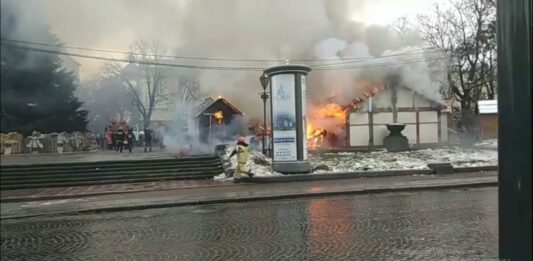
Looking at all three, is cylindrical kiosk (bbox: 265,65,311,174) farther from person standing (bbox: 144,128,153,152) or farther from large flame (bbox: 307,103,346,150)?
person standing (bbox: 144,128,153,152)

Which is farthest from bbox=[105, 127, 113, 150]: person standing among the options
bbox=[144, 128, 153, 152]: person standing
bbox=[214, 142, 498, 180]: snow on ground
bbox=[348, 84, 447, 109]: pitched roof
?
bbox=[348, 84, 447, 109]: pitched roof

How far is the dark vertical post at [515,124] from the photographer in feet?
3.06

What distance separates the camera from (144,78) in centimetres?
2306

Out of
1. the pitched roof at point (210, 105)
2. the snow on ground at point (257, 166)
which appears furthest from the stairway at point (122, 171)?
the pitched roof at point (210, 105)

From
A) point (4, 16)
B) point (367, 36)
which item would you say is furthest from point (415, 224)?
point (367, 36)

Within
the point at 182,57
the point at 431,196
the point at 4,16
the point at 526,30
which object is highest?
the point at 182,57

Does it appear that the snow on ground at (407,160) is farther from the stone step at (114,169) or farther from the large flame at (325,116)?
the large flame at (325,116)

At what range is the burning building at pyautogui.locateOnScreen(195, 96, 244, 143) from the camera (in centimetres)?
1988

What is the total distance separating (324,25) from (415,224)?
18445 millimetres

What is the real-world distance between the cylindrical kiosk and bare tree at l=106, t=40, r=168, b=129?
1100 cm

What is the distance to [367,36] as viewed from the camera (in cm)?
2344

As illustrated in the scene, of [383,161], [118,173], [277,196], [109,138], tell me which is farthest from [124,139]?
[277,196]

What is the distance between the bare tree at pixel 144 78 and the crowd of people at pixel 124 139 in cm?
150

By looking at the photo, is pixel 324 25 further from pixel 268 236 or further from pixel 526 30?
pixel 526 30
